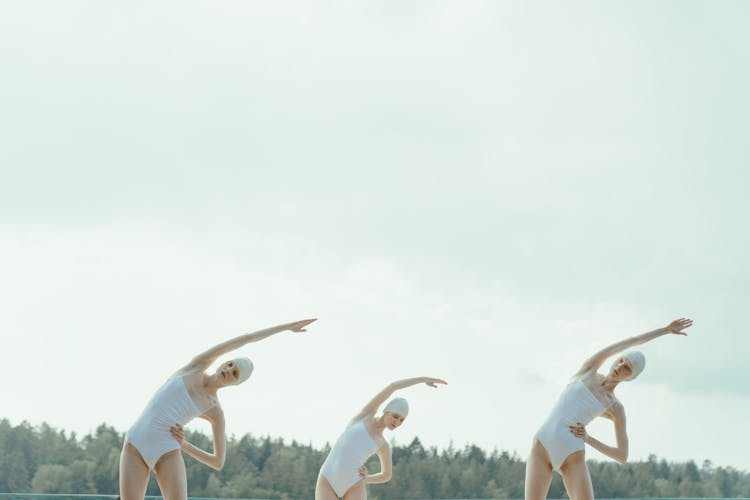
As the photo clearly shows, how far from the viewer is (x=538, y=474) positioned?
8641 millimetres

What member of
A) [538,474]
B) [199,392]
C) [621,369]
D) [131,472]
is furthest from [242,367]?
[621,369]

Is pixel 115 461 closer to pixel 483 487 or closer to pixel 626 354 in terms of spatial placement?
pixel 483 487

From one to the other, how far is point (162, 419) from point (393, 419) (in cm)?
181

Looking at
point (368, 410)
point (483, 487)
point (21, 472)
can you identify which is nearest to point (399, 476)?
point (483, 487)

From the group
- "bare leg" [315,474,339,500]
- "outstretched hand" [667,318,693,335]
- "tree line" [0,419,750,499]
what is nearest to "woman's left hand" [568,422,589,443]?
"outstretched hand" [667,318,693,335]

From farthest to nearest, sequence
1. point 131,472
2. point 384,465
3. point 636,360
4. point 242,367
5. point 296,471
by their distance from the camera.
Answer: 1. point 296,471
2. point 384,465
3. point 636,360
4. point 242,367
5. point 131,472

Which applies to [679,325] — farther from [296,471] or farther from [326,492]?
[296,471]

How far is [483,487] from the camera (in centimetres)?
2783

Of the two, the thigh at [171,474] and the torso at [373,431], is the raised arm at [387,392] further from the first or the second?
the thigh at [171,474]

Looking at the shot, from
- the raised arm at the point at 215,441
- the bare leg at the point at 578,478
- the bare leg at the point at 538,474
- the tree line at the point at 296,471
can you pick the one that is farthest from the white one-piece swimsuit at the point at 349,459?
the tree line at the point at 296,471

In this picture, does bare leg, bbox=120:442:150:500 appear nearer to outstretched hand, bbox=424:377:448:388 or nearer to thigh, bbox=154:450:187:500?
thigh, bbox=154:450:187:500

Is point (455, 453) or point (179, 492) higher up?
point (455, 453)

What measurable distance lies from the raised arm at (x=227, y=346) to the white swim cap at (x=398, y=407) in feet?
3.37

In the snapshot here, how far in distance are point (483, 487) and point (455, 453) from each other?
1.31 meters
